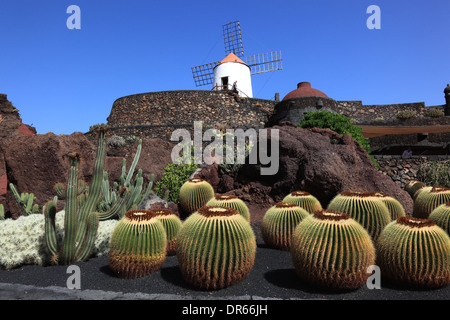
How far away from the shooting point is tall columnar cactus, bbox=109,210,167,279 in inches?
158

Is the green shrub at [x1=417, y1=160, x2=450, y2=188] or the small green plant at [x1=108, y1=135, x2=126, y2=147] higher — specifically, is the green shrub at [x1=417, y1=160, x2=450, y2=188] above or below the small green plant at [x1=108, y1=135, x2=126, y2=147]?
below

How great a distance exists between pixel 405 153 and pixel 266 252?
12071 millimetres

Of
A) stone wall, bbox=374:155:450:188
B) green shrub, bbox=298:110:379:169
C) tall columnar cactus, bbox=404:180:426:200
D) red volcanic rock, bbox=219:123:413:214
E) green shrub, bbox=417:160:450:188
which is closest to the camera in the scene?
red volcanic rock, bbox=219:123:413:214

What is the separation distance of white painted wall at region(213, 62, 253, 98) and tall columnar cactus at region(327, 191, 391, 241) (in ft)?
81.7

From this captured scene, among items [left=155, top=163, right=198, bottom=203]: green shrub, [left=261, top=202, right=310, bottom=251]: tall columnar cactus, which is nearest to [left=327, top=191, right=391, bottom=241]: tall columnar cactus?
[left=261, top=202, right=310, bottom=251]: tall columnar cactus

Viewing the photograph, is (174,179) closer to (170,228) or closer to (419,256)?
(170,228)

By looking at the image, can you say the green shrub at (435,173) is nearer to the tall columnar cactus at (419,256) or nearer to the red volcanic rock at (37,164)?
the tall columnar cactus at (419,256)

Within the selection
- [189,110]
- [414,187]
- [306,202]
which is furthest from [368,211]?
[189,110]

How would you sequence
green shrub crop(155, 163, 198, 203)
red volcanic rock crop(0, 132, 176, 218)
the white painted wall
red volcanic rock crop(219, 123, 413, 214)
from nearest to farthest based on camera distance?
red volcanic rock crop(219, 123, 413, 214) → red volcanic rock crop(0, 132, 176, 218) → green shrub crop(155, 163, 198, 203) → the white painted wall

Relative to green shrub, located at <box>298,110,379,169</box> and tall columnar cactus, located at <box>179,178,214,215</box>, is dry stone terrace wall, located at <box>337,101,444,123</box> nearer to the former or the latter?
green shrub, located at <box>298,110,379,169</box>
